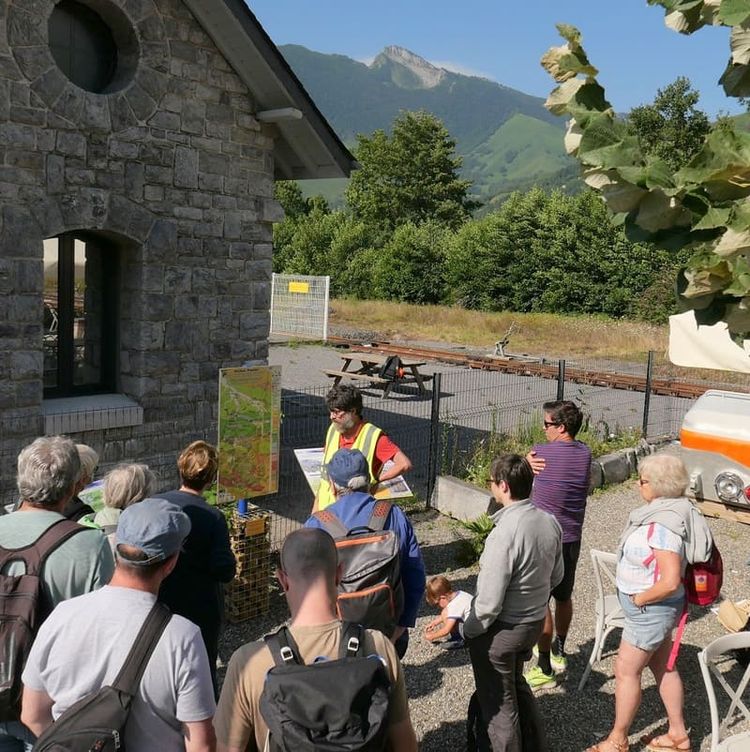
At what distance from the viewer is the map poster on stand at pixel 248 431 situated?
8.22 metres

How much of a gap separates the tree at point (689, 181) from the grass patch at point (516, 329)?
24.0 meters

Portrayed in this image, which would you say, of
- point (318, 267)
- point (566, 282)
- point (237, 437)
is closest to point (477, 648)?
point (237, 437)

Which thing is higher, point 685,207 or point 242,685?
point 685,207

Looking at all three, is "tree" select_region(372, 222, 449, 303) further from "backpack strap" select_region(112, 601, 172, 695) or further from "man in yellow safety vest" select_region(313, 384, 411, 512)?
"backpack strap" select_region(112, 601, 172, 695)

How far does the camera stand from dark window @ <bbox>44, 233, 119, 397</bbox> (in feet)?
26.2

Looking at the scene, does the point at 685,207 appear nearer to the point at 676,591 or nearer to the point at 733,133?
the point at 733,133

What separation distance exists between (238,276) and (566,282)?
30244 millimetres

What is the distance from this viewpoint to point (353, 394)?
563cm

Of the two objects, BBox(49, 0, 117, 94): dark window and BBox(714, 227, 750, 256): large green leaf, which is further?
BBox(49, 0, 117, 94): dark window

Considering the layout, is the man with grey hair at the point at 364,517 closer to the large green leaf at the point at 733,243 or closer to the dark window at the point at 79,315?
the large green leaf at the point at 733,243

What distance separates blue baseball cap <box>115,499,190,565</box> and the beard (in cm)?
266

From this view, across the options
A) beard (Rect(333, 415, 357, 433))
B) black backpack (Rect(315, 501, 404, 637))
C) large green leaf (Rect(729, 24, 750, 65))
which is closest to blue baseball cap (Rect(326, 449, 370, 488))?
black backpack (Rect(315, 501, 404, 637))

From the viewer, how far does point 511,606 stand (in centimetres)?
421

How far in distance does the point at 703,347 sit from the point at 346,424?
18.3 ft
